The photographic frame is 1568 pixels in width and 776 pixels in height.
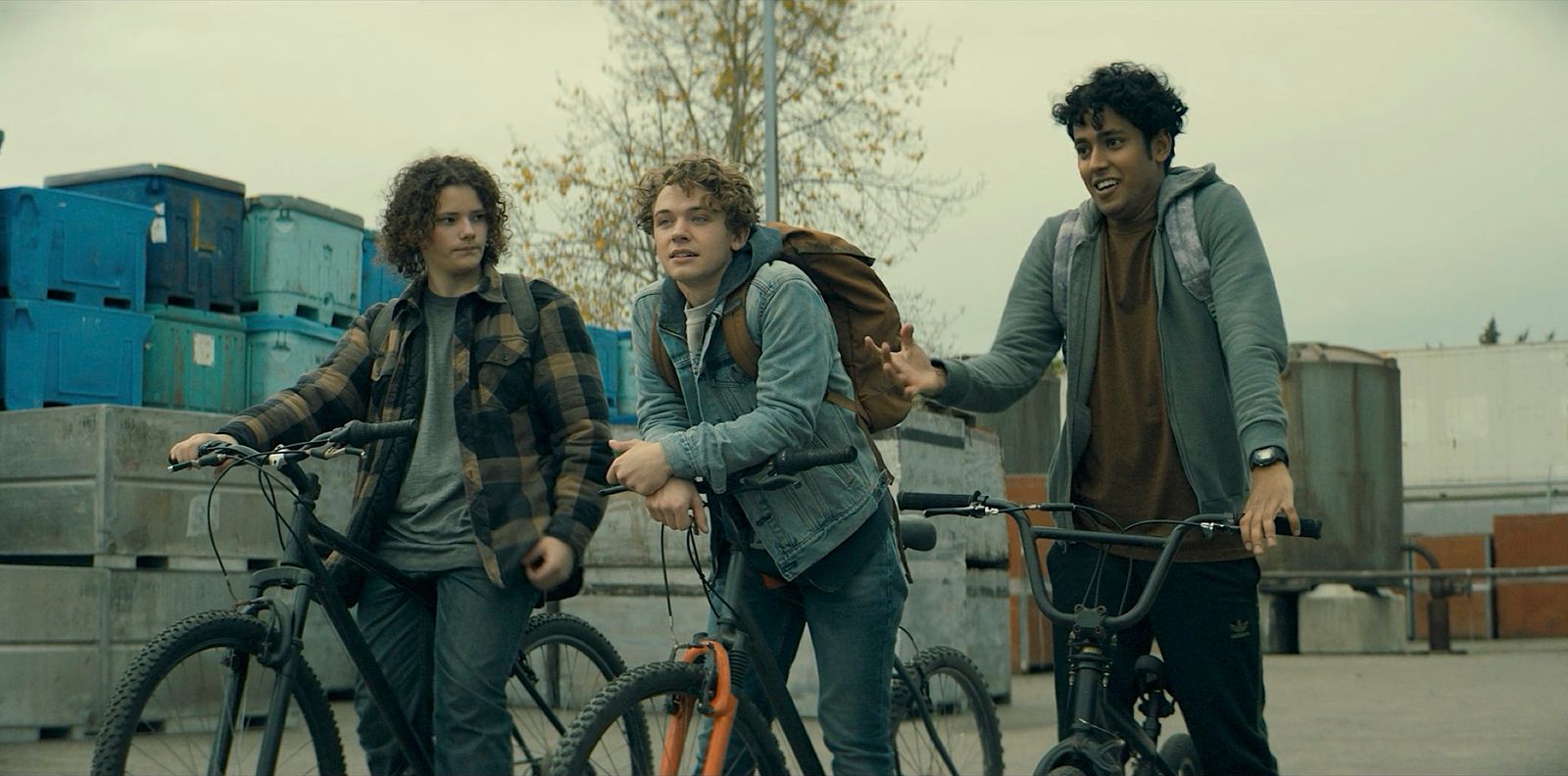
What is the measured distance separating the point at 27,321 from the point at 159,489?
4.36 feet

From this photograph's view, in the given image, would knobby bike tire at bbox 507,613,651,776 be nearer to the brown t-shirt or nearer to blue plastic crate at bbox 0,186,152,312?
the brown t-shirt

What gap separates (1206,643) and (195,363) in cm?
710

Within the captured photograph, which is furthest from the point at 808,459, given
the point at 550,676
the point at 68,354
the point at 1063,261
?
the point at 68,354

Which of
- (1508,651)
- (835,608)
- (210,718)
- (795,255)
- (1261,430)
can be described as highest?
(795,255)

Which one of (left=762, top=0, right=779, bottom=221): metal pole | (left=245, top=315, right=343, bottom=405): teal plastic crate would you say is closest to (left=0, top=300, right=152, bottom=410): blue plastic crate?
(left=245, top=315, right=343, bottom=405): teal plastic crate

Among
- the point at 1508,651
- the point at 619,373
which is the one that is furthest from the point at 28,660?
the point at 1508,651

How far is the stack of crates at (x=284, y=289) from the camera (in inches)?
397

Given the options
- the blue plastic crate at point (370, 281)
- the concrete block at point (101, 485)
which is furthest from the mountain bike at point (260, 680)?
the blue plastic crate at point (370, 281)

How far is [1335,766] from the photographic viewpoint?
7.65 m

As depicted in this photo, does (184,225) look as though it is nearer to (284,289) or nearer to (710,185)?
(284,289)

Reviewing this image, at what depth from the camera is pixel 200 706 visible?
410 cm

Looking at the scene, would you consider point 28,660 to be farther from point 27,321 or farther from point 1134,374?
point 1134,374

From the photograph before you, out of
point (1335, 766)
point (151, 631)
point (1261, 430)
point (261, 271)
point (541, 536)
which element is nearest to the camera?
point (1261, 430)

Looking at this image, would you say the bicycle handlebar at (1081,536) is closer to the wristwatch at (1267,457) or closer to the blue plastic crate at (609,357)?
the wristwatch at (1267,457)
